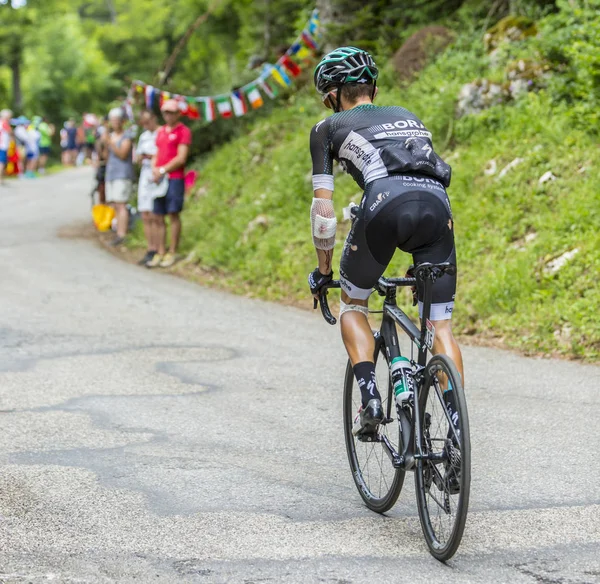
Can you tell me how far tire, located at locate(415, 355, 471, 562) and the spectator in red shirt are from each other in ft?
33.9

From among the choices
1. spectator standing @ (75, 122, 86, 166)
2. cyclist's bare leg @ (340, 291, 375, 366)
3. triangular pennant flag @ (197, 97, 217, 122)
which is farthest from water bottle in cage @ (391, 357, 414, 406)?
spectator standing @ (75, 122, 86, 166)

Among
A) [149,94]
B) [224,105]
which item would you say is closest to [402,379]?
[224,105]

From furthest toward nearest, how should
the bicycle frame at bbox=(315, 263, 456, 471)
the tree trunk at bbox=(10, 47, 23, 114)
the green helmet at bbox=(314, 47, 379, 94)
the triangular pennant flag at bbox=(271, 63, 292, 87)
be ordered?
the tree trunk at bbox=(10, 47, 23, 114), the triangular pennant flag at bbox=(271, 63, 292, 87), the green helmet at bbox=(314, 47, 379, 94), the bicycle frame at bbox=(315, 263, 456, 471)

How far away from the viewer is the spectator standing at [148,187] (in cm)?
1430

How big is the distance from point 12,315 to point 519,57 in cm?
764

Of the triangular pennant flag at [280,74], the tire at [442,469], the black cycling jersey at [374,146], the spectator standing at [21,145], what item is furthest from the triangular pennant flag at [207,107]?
the spectator standing at [21,145]

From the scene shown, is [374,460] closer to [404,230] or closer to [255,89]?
[404,230]

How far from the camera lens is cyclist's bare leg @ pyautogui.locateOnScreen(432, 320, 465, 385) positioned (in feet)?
14.6

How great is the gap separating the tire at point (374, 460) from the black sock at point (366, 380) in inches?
1.8

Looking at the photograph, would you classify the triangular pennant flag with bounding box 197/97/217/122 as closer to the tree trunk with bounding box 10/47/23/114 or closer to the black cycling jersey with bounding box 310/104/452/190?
the black cycling jersey with bounding box 310/104/452/190

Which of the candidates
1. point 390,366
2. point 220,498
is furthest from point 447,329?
point 220,498

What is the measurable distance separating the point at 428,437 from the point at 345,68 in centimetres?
178

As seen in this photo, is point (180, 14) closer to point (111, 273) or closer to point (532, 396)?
point (111, 273)

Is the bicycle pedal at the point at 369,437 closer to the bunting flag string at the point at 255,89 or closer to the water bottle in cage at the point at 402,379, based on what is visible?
the water bottle in cage at the point at 402,379
